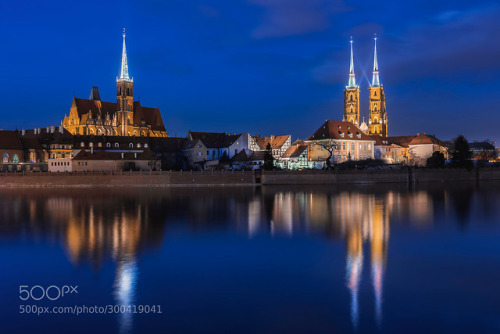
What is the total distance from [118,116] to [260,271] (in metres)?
95.2

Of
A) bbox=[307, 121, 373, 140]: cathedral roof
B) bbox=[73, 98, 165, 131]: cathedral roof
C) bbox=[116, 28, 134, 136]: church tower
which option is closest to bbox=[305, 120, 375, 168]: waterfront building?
bbox=[307, 121, 373, 140]: cathedral roof

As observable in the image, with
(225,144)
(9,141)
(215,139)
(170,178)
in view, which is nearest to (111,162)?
(170,178)

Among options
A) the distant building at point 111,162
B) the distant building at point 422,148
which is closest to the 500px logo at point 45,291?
the distant building at point 111,162

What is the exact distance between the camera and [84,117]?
3917 inches

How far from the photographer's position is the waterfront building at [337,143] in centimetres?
8069

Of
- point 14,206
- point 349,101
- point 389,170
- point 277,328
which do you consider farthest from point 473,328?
point 349,101

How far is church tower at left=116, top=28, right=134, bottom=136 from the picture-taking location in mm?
105062

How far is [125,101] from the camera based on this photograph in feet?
352

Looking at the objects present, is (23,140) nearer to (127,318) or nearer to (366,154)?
(366,154)

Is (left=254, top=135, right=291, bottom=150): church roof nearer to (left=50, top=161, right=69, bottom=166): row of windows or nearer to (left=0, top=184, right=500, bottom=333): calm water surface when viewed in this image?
(left=50, top=161, right=69, bottom=166): row of windows

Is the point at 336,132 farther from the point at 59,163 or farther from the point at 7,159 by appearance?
the point at 7,159

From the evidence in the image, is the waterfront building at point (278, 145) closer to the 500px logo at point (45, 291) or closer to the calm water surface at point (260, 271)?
the calm water surface at point (260, 271)

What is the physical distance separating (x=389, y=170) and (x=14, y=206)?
4943cm

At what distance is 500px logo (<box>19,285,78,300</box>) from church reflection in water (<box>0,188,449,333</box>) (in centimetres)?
126
